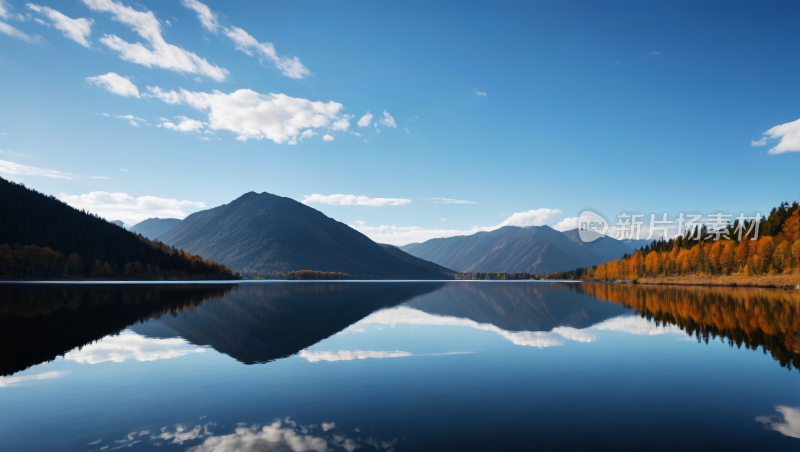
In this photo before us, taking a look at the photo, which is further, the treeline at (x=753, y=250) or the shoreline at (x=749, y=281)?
the treeline at (x=753, y=250)

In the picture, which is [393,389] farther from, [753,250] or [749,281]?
[753,250]

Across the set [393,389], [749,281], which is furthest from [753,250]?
[393,389]

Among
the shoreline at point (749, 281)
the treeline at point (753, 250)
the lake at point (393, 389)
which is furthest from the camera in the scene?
the treeline at point (753, 250)

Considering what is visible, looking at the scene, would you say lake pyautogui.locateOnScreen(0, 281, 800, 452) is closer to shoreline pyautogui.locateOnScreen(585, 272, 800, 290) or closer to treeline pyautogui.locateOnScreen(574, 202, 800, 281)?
shoreline pyautogui.locateOnScreen(585, 272, 800, 290)

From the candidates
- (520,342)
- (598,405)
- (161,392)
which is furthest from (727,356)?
(161,392)

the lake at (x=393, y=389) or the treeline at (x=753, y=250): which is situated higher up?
the treeline at (x=753, y=250)

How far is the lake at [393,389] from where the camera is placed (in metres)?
12.1

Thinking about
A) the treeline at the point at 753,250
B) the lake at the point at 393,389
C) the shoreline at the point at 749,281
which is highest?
the treeline at the point at 753,250

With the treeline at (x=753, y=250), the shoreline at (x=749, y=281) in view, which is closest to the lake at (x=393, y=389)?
the shoreline at (x=749, y=281)

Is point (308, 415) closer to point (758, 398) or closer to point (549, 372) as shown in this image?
point (549, 372)

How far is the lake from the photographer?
475 inches

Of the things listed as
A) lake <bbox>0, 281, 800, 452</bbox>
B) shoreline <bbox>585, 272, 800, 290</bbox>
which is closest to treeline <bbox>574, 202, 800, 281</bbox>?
shoreline <bbox>585, 272, 800, 290</bbox>

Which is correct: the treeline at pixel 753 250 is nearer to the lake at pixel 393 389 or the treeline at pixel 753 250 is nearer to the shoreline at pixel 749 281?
the shoreline at pixel 749 281

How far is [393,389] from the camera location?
17344 mm
